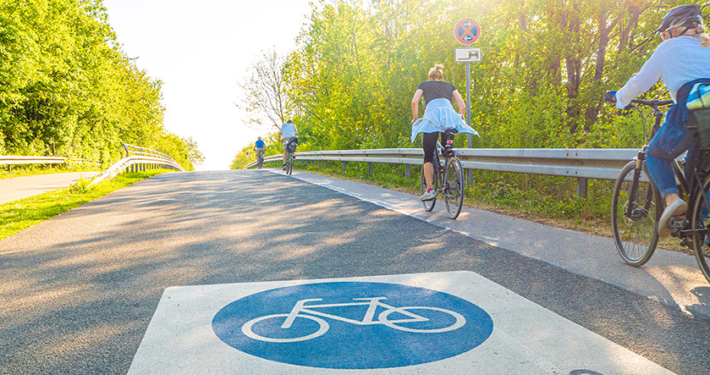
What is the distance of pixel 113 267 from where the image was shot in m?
5.18

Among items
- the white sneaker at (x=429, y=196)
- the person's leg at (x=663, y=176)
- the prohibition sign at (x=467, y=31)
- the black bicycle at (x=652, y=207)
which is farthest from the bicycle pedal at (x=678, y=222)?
the prohibition sign at (x=467, y=31)

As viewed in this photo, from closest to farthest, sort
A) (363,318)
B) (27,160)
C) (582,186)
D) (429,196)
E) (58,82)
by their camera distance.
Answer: (363,318) → (582,186) → (429,196) → (27,160) → (58,82)

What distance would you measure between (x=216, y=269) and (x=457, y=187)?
3.93 metres

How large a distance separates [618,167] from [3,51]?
25461 millimetres

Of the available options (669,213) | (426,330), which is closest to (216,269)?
(426,330)

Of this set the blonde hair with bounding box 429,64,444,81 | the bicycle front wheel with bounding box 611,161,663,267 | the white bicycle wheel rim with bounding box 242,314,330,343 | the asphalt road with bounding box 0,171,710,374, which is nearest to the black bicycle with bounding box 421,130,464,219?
the asphalt road with bounding box 0,171,710,374

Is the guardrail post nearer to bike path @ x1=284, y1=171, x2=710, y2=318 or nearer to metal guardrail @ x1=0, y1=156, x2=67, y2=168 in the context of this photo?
bike path @ x1=284, y1=171, x2=710, y2=318

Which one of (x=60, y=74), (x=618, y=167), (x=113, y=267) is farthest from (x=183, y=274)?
(x=60, y=74)

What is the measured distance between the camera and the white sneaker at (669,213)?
4.09 metres

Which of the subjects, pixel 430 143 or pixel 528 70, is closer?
pixel 430 143

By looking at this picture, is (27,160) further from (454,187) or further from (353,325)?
(353,325)

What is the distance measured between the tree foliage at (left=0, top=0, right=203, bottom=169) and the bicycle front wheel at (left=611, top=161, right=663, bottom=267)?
25575mm

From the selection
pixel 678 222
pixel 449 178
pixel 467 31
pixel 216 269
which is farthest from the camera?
pixel 467 31

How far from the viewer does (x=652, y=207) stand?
4656 millimetres
